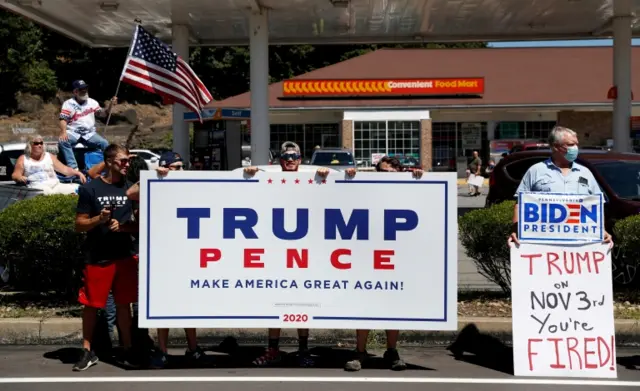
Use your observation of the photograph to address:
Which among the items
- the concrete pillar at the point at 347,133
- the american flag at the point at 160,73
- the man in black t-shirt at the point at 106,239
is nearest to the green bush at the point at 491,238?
the man in black t-shirt at the point at 106,239

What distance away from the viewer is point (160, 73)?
12883 millimetres

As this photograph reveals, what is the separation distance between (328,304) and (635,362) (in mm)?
2822

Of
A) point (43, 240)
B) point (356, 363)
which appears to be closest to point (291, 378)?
point (356, 363)

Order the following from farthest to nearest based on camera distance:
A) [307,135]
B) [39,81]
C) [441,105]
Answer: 1. [39,81]
2. [307,135]
3. [441,105]

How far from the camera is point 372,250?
7.23 meters

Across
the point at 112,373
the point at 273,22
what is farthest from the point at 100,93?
the point at 112,373

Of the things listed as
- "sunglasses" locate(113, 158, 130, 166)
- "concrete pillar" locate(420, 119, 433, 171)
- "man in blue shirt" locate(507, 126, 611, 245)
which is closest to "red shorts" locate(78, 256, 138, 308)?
"sunglasses" locate(113, 158, 130, 166)

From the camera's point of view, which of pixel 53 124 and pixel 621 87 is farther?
pixel 53 124

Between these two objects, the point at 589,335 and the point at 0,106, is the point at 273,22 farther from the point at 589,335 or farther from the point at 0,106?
the point at 0,106

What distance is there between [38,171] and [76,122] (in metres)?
1.35

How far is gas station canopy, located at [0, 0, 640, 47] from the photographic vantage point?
1692 centimetres

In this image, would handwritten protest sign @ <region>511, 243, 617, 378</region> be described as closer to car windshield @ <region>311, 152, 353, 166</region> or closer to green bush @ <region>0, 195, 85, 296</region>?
green bush @ <region>0, 195, 85, 296</region>

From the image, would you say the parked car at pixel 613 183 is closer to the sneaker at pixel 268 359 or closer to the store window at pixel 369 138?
the sneaker at pixel 268 359

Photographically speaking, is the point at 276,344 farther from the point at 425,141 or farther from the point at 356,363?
the point at 425,141
